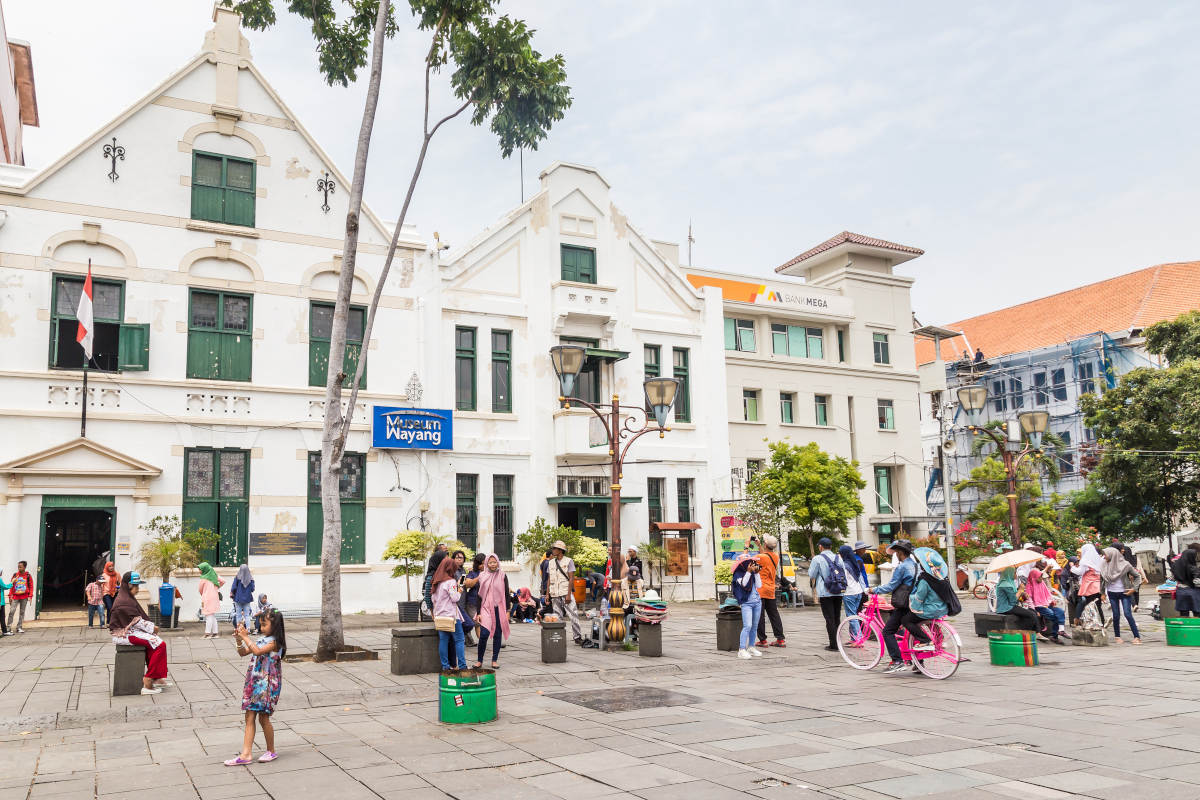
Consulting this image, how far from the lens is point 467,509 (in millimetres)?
26109

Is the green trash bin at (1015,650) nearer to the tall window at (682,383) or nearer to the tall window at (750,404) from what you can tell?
the tall window at (682,383)

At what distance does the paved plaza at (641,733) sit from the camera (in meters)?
7.34

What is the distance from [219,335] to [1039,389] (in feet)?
138

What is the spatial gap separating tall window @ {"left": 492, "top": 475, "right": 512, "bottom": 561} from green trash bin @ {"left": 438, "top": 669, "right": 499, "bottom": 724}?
1623cm

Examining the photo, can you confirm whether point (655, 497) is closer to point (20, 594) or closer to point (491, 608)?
point (491, 608)

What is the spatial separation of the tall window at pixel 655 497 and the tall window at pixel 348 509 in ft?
30.6

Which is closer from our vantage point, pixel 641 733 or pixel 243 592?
pixel 641 733

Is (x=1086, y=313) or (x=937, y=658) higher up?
(x=1086, y=313)

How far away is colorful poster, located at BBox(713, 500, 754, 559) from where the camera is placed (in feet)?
90.5

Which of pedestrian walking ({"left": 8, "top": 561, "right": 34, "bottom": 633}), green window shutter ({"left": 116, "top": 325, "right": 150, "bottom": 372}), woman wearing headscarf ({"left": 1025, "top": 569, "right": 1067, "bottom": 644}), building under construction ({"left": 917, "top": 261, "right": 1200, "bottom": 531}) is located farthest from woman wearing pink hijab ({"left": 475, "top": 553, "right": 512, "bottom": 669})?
building under construction ({"left": 917, "top": 261, "right": 1200, "bottom": 531})

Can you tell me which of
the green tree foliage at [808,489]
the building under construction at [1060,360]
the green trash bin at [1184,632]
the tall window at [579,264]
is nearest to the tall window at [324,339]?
the tall window at [579,264]

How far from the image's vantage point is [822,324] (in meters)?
37.6

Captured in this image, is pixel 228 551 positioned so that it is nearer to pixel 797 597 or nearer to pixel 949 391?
pixel 797 597

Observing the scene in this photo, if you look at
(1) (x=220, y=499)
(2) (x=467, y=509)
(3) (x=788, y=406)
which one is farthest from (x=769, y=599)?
(3) (x=788, y=406)
